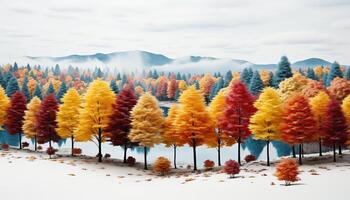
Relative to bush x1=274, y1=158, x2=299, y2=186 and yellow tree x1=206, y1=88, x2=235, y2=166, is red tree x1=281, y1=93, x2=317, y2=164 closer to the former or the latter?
yellow tree x1=206, y1=88, x2=235, y2=166

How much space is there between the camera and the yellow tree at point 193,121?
159 feet

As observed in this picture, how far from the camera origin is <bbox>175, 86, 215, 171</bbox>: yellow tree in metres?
48.5

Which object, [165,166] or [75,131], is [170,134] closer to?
[165,166]

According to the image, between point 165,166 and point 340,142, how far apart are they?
19878mm

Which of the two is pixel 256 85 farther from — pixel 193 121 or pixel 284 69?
pixel 193 121

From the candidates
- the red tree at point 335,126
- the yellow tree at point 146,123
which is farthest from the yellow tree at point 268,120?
the yellow tree at point 146,123

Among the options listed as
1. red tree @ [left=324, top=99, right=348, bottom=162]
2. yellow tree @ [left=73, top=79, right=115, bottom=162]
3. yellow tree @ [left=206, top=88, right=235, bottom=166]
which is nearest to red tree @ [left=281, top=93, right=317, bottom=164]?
red tree @ [left=324, top=99, right=348, bottom=162]


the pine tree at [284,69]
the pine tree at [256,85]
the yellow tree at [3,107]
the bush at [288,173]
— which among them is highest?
the pine tree at [284,69]

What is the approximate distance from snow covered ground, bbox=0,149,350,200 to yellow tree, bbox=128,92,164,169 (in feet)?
11.9

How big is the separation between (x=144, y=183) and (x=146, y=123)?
11.6 m

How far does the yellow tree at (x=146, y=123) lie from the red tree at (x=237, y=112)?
25.6 feet

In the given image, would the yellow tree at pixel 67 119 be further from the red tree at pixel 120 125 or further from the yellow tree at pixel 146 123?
the yellow tree at pixel 146 123

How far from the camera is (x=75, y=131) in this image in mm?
52438

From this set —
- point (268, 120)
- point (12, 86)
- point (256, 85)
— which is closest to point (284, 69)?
point (256, 85)
